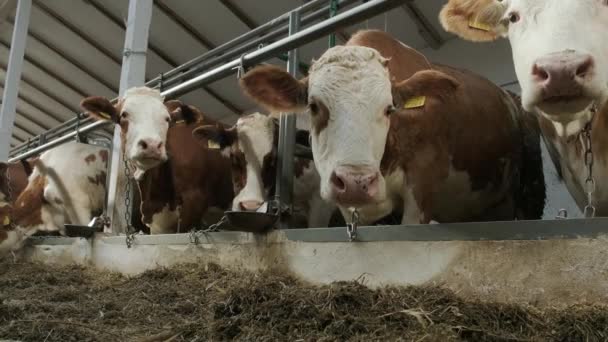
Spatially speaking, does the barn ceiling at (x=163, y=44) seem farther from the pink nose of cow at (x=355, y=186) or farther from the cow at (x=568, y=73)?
the pink nose of cow at (x=355, y=186)

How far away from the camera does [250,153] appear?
15.6ft

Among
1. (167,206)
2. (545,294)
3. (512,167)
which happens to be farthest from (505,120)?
(167,206)

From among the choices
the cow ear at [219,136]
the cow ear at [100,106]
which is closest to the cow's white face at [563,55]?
the cow ear at [219,136]

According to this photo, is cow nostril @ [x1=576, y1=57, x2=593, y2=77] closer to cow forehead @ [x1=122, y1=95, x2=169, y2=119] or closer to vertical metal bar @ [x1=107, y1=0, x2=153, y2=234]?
cow forehead @ [x1=122, y1=95, x2=169, y2=119]

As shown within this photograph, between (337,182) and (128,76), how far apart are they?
3737 mm

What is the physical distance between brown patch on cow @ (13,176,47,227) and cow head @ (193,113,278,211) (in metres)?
3.52

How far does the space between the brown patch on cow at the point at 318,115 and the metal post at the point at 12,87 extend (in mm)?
7817

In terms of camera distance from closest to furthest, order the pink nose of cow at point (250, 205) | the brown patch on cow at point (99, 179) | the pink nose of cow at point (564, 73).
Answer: the pink nose of cow at point (564, 73)
the pink nose of cow at point (250, 205)
the brown patch on cow at point (99, 179)

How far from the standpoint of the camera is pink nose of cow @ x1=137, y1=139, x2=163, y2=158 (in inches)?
183

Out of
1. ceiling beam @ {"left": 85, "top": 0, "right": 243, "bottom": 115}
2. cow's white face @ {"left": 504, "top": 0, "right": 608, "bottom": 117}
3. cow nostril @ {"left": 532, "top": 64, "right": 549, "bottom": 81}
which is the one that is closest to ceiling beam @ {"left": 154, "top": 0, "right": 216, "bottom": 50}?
ceiling beam @ {"left": 85, "top": 0, "right": 243, "bottom": 115}

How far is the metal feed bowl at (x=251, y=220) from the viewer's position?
329 centimetres

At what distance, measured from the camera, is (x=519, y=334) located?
1920 mm

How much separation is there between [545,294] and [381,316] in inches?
25.0

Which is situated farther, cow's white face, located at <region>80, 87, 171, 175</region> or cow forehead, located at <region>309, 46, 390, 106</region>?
cow's white face, located at <region>80, 87, 171, 175</region>
